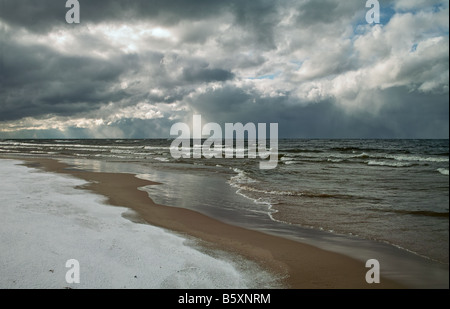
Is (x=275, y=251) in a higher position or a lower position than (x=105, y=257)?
lower

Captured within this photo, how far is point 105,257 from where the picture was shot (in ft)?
16.0

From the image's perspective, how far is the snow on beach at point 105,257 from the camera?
13.7 ft

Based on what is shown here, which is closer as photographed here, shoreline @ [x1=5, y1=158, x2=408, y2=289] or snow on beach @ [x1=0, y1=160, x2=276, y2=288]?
snow on beach @ [x1=0, y1=160, x2=276, y2=288]

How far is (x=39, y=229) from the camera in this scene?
613 centimetres

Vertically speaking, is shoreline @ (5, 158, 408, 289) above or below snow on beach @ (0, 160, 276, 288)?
below

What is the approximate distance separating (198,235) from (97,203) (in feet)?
16.1

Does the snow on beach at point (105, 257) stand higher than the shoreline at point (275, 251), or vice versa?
the snow on beach at point (105, 257)

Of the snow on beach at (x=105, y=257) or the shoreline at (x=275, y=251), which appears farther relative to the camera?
the shoreline at (x=275, y=251)

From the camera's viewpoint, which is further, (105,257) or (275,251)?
(275,251)

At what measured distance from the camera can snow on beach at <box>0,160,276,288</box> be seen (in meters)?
4.17
